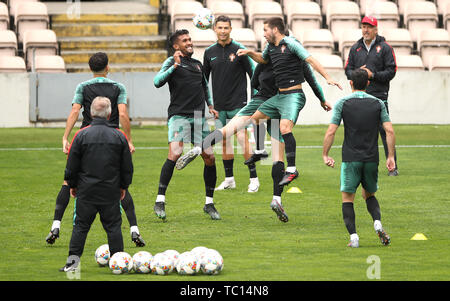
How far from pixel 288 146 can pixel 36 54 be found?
16015 mm

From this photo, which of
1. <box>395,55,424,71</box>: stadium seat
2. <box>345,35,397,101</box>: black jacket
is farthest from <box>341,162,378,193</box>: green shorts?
<box>395,55,424,71</box>: stadium seat

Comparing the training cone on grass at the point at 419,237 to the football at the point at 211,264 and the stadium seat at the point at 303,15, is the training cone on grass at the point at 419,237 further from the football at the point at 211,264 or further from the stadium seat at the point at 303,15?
the stadium seat at the point at 303,15

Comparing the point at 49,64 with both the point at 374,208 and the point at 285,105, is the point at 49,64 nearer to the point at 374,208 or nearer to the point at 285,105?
the point at 285,105

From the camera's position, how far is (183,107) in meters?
11.4

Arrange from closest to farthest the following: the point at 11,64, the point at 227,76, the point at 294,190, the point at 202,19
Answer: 1. the point at 294,190
2. the point at 227,76
3. the point at 202,19
4. the point at 11,64

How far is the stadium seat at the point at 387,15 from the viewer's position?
2758cm

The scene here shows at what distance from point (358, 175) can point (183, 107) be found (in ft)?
10.1

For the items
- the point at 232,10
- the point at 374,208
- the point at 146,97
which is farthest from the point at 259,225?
the point at 232,10

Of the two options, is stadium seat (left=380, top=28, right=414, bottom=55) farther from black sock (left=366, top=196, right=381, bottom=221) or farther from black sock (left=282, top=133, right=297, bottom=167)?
black sock (left=366, top=196, right=381, bottom=221)

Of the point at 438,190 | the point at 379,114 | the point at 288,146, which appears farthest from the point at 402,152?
the point at 379,114

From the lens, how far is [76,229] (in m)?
7.95

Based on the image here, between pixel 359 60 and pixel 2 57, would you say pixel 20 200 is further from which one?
pixel 2 57

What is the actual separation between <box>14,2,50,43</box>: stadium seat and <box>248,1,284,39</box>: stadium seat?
628 cm

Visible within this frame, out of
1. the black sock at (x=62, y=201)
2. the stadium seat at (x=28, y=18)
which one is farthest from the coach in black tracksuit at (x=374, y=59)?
the stadium seat at (x=28, y=18)
